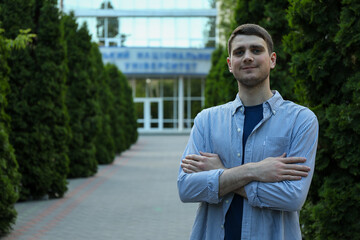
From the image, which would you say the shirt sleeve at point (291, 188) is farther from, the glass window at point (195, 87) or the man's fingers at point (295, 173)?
the glass window at point (195, 87)

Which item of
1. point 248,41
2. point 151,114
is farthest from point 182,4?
point 248,41

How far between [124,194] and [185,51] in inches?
1278

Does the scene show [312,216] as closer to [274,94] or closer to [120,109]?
[274,94]

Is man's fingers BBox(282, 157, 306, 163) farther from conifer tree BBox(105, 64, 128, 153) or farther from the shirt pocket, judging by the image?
conifer tree BBox(105, 64, 128, 153)

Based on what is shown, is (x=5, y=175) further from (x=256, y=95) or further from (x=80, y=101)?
(x=80, y=101)

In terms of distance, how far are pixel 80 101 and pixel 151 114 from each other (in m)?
30.8

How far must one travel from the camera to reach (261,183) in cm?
279

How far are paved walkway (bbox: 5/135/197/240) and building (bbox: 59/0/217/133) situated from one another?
29.1m

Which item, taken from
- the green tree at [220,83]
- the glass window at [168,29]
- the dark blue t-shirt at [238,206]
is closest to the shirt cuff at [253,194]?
the dark blue t-shirt at [238,206]

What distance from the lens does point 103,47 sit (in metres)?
43.2

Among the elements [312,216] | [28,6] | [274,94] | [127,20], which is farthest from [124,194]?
[127,20]

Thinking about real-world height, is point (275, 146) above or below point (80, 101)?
above

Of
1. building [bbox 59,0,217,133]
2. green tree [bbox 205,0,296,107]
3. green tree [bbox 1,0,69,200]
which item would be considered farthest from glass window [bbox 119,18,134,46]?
green tree [bbox 205,0,296,107]

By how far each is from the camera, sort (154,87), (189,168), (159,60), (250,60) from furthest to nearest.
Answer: (154,87) < (159,60) < (189,168) < (250,60)
